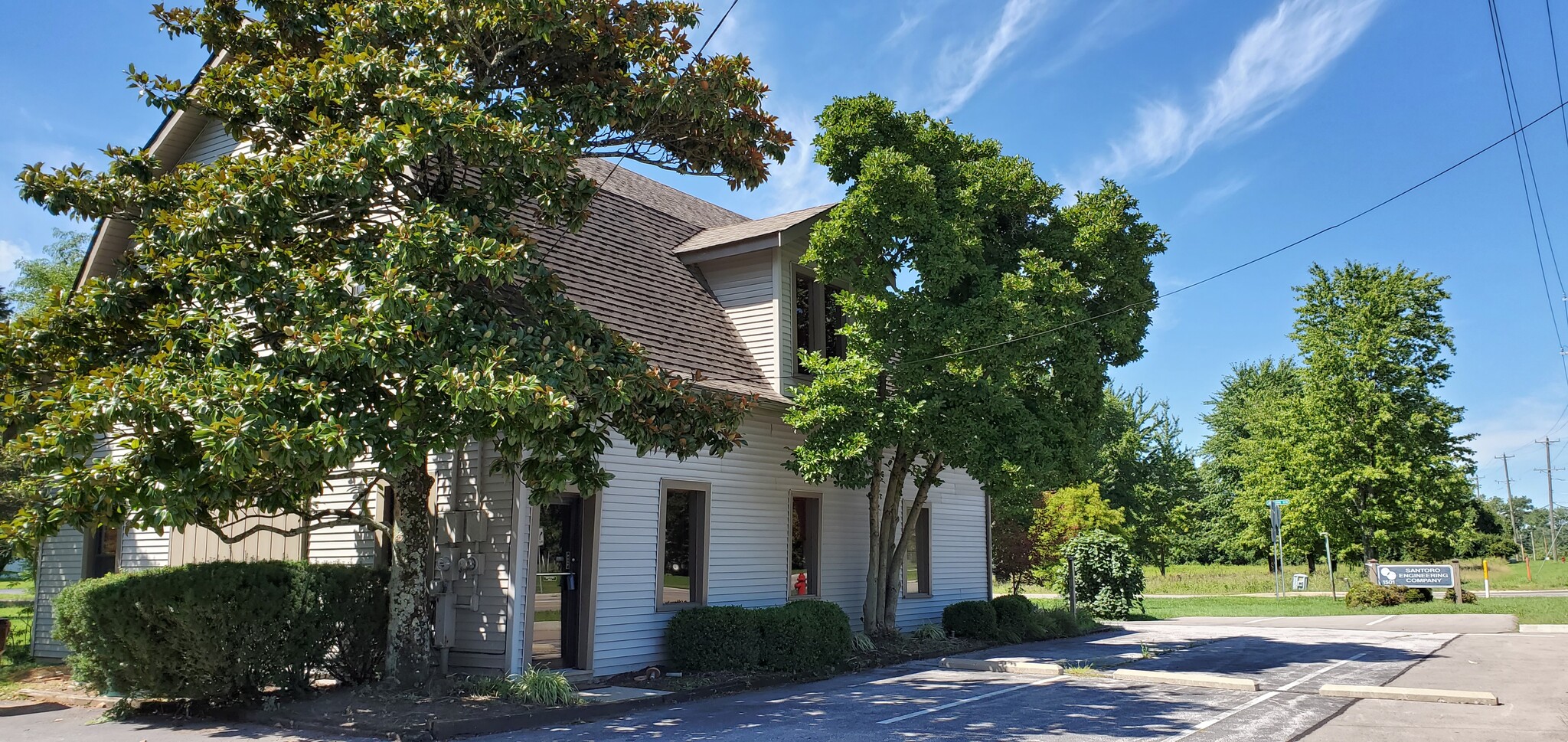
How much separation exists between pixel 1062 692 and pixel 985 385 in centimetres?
445

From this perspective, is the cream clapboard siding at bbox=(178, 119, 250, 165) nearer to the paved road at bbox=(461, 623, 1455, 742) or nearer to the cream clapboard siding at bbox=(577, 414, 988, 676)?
the cream clapboard siding at bbox=(577, 414, 988, 676)

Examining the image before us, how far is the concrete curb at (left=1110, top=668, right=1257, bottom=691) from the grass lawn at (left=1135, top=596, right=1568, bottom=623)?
12693 mm

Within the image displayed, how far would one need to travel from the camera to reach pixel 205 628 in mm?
9406

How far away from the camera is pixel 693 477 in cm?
1378

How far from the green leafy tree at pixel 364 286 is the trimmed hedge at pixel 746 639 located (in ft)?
11.0

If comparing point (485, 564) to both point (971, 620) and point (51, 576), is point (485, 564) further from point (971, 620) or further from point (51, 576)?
point (971, 620)

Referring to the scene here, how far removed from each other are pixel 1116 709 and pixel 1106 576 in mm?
14713

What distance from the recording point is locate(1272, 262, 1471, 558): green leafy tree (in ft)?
114

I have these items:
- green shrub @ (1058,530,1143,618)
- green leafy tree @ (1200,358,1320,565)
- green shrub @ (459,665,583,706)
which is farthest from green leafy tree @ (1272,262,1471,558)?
green shrub @ (459,665,583,706)

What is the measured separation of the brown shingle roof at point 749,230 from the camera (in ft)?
52.6

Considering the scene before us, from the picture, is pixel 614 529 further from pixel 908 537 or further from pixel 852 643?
pixel 908 537

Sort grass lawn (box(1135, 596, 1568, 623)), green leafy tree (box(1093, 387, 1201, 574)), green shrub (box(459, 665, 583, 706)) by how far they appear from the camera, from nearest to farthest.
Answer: green shrub (box(459, 665, 583, 706)) < grass lawn (box(1135, 596, 1568, 623)) < green leafy tree (box(1093, 387, 1201, 574))

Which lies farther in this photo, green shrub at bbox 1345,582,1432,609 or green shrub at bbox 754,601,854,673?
green shrub at bbox 1345,582,1432,609

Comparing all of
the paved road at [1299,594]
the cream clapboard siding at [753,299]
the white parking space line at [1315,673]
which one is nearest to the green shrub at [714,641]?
the cream clapboard siding at [753,299]
